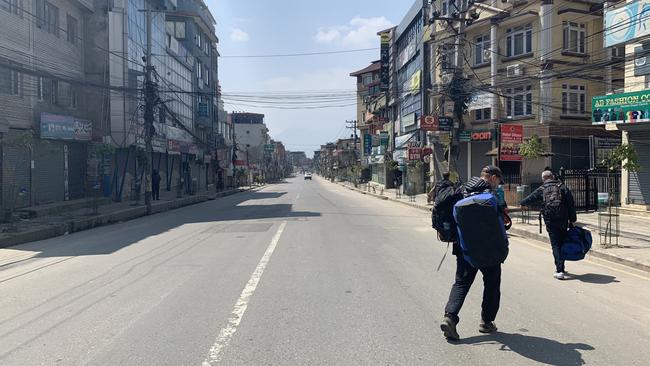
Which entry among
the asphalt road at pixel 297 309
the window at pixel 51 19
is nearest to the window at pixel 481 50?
the asphalt road at pixel 297 309

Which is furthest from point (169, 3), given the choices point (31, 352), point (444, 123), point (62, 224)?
point (31, 352)

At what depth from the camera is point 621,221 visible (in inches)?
687

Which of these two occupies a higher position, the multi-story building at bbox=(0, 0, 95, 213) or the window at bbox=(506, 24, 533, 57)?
the window at bbox=(506, 24, 533, 57)

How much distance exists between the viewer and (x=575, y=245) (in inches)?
327

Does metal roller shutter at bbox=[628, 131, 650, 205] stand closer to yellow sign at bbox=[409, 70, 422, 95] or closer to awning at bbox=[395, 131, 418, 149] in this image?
yellow sign at bbox=[409, 70, 422, 95]

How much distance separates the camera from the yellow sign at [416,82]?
4006 cm

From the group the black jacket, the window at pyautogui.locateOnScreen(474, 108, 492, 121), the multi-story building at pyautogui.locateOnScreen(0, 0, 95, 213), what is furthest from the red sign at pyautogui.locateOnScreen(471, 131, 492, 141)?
the black jacket

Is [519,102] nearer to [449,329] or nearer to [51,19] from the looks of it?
[51,19]

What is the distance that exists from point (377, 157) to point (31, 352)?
60.0m

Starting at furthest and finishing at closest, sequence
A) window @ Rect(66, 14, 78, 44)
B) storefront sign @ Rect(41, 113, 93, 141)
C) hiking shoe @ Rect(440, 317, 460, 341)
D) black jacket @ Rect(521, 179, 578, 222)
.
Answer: window @ Rect(66, 14, 78, 44) → storefront sign @ Rect(41, 113, 93, 141) → black jacket @ Rect(521, 179, 578, 222) → hiking shoe @ Rect(440, 317, 460, 341)

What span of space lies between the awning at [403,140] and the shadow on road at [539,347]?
38.7 metres

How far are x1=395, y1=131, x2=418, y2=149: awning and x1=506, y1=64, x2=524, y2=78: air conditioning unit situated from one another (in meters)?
13.9

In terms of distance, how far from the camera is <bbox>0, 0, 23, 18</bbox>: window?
20.7 metres

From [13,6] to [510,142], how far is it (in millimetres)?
21743
